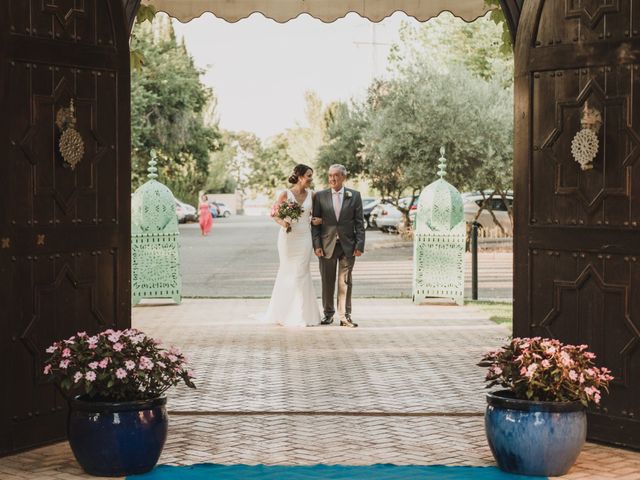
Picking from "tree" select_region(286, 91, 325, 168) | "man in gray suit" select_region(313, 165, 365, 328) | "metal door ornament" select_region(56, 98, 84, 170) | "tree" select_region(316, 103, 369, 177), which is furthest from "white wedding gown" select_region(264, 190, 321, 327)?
"tree" select_region(286, 91, 325, 168)

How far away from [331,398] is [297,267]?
19.3 ft

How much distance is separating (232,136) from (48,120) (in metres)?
125

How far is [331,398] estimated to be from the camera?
1024cm

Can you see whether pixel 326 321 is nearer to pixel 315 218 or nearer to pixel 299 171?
pixel 315 218

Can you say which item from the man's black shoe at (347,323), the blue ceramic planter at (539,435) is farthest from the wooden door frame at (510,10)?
the man's black shoe at (347,323)

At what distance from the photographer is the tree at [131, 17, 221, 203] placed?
5144 centimetres

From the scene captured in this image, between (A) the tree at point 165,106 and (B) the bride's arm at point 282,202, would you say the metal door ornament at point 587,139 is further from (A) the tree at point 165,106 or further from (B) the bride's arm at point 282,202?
(A) the tree at point 165,106

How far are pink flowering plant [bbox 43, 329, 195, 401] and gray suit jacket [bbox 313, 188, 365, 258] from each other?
7808mm

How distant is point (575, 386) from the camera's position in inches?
286

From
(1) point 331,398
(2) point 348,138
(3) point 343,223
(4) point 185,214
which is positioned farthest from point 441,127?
(4) point 185,214

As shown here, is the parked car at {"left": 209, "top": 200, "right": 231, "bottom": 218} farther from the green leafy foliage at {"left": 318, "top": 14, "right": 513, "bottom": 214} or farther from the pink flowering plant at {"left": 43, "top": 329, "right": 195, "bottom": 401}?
the pink flowering plant at {"left": 43, "top": 329, "right": 195, "bottom": 401}

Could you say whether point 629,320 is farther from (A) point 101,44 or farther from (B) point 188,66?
(B) point 188,66

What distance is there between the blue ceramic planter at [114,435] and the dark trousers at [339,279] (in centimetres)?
801

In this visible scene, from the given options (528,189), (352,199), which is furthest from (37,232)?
(352,199)
